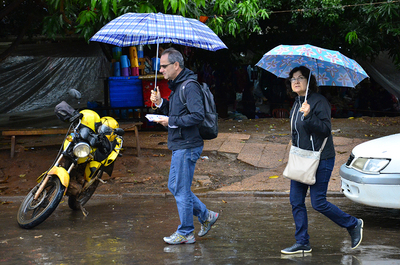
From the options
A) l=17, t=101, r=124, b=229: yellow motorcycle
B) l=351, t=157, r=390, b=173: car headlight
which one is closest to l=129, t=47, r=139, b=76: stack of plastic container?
l=17, t=101, r=124, b=229: yellow motorcycle

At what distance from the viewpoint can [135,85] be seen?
→ 41.9 feet

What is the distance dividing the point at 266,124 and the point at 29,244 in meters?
9.94

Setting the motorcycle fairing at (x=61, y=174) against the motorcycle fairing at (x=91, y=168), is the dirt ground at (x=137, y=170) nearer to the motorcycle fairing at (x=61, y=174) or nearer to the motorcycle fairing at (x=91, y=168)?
the motorcycle fairing at (x=91, y=168)

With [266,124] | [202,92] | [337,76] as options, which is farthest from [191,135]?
[266,124]

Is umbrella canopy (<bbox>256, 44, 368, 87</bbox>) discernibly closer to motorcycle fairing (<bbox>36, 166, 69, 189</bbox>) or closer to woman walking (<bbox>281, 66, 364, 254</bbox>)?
woman walking (<bbox>281, 66, 364, 254</bbox>)

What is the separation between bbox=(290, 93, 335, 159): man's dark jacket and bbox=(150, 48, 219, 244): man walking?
936 millimetres

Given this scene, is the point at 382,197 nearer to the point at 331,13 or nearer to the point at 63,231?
the point at 63,231

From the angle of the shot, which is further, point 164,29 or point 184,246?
point 164,29

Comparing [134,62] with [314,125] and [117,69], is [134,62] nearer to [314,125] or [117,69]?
[117,69]

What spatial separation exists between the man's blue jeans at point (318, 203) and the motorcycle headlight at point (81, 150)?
8.69 ft

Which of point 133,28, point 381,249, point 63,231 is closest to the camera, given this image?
point 381,249

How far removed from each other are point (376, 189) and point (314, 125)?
60.8 inches

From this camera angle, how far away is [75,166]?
19.5ft

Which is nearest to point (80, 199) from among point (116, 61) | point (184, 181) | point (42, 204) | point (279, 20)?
point (42, 204)
